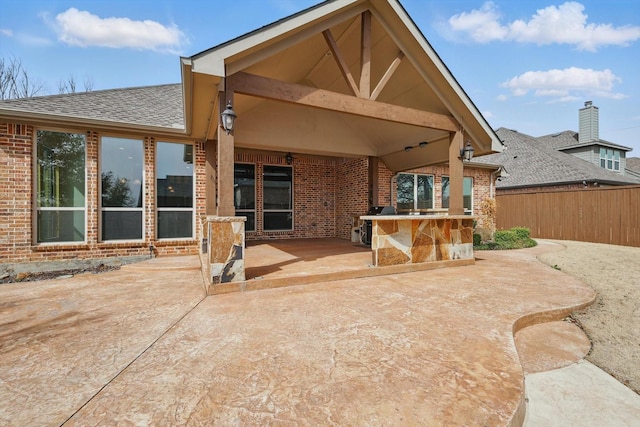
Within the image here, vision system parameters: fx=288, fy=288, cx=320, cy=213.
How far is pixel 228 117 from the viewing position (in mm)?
3752

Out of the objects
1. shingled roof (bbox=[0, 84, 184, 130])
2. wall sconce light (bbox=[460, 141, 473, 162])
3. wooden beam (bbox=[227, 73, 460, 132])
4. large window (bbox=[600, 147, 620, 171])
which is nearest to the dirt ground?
wall sconce light (bbox=[460, 141, 473, 162])

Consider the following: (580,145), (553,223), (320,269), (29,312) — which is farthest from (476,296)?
(580,145)

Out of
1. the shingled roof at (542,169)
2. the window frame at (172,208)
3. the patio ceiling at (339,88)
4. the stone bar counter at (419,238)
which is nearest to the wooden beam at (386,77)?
the patio ceiling at (339,88)

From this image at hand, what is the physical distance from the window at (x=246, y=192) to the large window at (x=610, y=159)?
2154cm

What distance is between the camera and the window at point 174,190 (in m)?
6.70

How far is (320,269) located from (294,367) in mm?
2759

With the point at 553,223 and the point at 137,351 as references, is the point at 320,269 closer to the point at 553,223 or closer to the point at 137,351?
the point at 137,351

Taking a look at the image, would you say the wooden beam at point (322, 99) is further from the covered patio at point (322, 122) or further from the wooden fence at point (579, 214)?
the wooden fence at point (579, 214)

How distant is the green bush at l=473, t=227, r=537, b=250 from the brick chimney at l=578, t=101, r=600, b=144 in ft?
43.3

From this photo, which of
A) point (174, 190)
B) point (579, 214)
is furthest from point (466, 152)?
point (579, 214)

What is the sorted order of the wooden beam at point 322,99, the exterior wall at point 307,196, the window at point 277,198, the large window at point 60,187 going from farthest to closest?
the window at point 277,198 < the exterior wall at point 307,196 < the large window at point 60,187 < the wooden beam at point 322,99

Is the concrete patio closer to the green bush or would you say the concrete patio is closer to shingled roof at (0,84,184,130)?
shingled roof at (0,84,184,130)

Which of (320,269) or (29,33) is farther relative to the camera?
(29,33)

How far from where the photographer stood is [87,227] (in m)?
6.00
